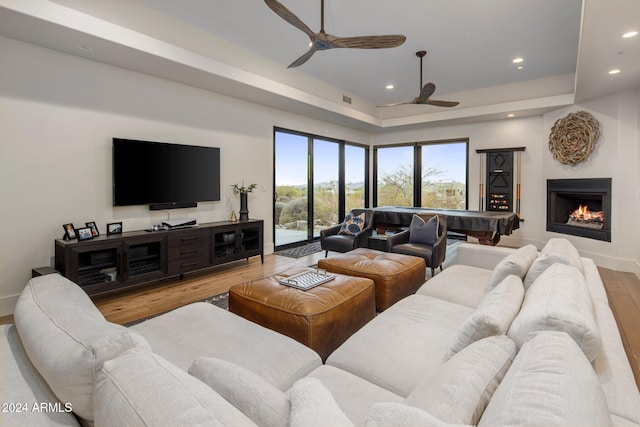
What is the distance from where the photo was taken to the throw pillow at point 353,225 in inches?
201

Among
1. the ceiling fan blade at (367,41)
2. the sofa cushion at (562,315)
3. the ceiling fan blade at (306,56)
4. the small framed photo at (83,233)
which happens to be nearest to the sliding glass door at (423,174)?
the ceiling fan blade at (367,41)

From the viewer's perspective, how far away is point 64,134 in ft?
11.3

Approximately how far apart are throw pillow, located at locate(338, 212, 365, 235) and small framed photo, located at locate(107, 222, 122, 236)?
9.92 feet

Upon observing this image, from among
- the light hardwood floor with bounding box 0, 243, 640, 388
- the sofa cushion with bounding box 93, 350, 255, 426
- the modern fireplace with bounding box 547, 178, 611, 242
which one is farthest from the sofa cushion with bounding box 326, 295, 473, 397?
the modern fireplace with bounding box 547, 178, 611, 242

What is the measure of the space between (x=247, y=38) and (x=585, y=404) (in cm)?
468

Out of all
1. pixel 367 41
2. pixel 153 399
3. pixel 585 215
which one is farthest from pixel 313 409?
pixel 585 215

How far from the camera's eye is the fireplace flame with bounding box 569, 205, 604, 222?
520 cm

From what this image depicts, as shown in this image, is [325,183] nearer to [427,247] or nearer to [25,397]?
[427,247]

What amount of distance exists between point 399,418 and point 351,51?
190 inches

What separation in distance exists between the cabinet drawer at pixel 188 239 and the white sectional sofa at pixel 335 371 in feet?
7.86

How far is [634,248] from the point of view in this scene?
4.57 meters

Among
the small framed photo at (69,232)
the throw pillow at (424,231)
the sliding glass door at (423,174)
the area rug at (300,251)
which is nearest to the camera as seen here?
the small framed photo at (69,232)

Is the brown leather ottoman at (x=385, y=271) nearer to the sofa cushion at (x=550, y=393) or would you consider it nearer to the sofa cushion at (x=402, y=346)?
the sofa cushion at (x=402, y=346)

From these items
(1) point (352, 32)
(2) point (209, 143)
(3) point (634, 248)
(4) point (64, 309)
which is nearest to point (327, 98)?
(1) point (352, 32)
